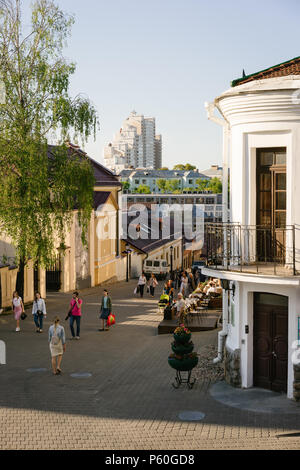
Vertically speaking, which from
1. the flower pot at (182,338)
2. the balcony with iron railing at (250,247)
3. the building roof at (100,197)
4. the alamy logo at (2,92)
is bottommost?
the flower pot at (182,338)

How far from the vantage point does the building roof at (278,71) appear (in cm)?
1558

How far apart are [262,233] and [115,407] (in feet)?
16.8

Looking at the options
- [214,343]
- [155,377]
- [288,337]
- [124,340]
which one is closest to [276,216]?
[288,337]

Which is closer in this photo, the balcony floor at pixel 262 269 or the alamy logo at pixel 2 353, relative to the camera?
the balcony floor at pixel 262 269

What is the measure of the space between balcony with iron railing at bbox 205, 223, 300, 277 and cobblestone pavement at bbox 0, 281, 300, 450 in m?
3.13

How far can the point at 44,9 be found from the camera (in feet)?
87.3

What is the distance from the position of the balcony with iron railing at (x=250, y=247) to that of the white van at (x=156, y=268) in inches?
1501

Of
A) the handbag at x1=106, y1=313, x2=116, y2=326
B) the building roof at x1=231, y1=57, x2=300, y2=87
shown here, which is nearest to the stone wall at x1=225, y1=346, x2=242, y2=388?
the building roof at x1=231, y1=57, x2=300, y2=87

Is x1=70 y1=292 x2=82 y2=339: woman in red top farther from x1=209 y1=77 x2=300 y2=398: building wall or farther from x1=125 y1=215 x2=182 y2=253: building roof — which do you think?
x1=125 y1=215 x2=182 y2=253: building roof

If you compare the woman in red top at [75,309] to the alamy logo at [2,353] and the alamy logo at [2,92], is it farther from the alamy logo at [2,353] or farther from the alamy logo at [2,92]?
the alamy logo at [2,92]

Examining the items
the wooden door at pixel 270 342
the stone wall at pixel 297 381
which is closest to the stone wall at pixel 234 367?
the wooden door at pixel 270 342

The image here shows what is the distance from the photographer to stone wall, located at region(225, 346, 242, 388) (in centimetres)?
1527

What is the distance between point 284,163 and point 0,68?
15.0 metres
